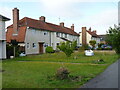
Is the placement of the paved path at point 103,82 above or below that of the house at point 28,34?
below

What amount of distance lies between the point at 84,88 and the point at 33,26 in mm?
27001

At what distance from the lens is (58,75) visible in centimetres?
891

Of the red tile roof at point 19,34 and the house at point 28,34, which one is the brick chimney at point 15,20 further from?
the red tile roof at point 19,34

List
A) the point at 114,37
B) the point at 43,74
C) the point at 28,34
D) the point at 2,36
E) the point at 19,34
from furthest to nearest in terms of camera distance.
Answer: the point at 28,34 → the point at 19,34 → the point at 114,37 → the point at 2,36 → the point at 43,74

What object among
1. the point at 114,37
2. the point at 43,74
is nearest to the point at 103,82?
the point at 43,74

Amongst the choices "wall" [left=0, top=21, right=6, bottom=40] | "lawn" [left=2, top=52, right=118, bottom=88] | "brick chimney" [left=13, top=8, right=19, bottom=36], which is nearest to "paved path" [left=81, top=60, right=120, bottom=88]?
"lawn" [left=2, top=52, right=118, bottom=88]

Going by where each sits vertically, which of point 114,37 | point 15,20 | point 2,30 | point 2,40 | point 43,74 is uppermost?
point 15,20

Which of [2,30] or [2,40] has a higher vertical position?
[2,30]

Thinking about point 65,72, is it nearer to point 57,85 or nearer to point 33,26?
point 57,85

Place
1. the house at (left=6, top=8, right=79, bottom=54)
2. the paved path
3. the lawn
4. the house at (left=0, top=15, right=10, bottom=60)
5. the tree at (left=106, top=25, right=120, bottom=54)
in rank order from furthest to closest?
the house at (left=6, top=8, right=79, bottom=54), the tree at (left=106, top=25, right=120, bottom=54), the house at (left=0, top=15, right=10, bottom=60), the lawn, the paved path

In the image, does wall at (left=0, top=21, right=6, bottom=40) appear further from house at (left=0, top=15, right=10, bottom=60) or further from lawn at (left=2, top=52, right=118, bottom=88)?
lawn at (left=2, top=52, right=118, bottom=88)

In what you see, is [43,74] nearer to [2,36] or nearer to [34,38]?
[2,36]

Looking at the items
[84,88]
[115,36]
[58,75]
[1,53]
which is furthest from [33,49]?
[84,88]

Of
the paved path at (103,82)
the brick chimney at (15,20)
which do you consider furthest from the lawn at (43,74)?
the brick chimney at (15,20)
